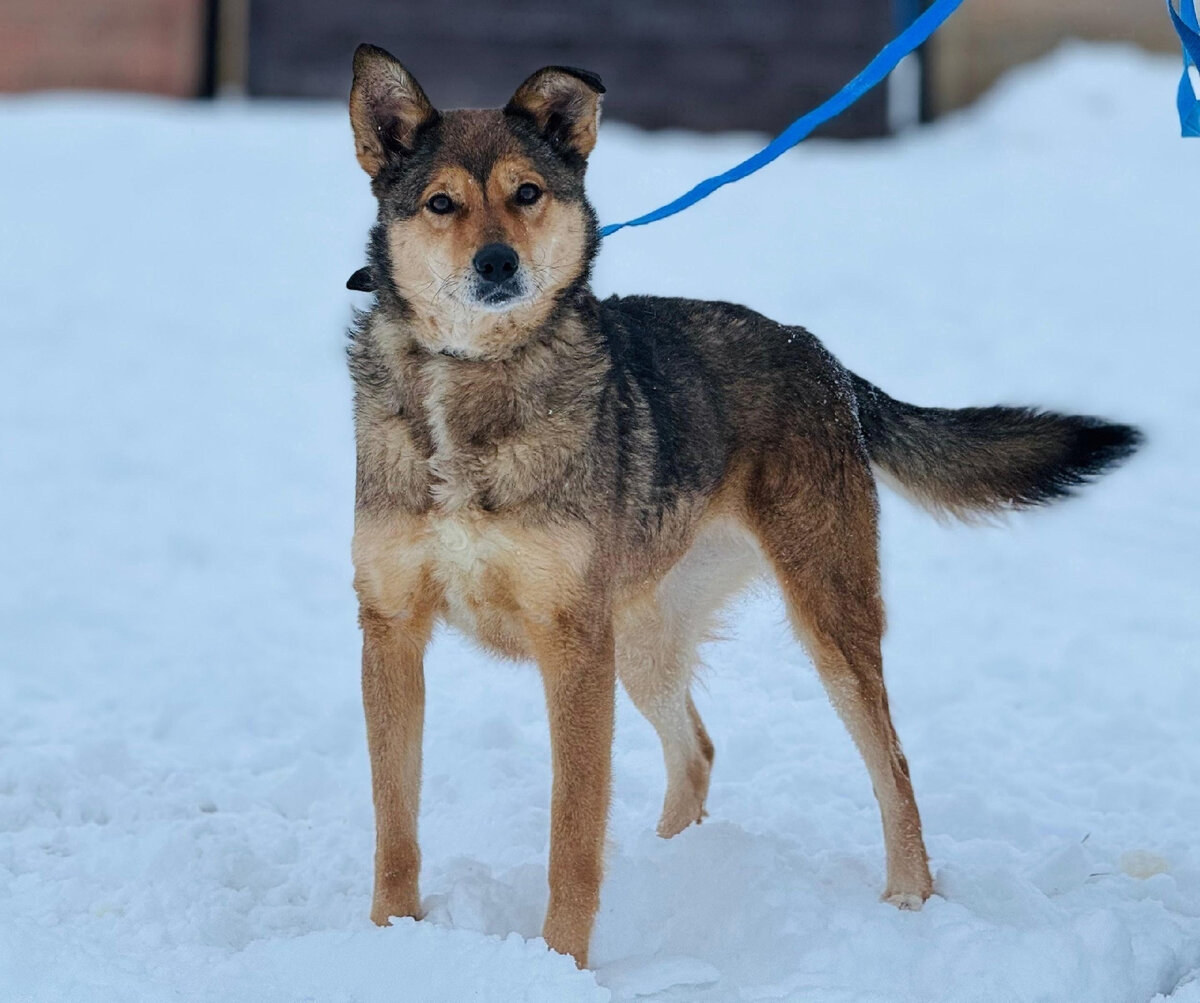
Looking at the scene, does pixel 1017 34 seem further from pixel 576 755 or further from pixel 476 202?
pixel 576 755

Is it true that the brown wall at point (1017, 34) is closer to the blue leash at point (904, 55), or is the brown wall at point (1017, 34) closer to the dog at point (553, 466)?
the blue leash at point (904, 55)

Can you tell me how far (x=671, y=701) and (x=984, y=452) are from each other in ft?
3.90

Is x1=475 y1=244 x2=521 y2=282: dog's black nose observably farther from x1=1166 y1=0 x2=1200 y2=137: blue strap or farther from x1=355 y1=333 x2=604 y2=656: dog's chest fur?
x1=1166 y1=0 x2=1200 y2=137: blue strap

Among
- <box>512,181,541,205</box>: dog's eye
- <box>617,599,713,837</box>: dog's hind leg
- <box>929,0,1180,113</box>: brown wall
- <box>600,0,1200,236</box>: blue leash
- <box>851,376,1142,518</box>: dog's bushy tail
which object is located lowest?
<box>617,599,713,837</box>: dog's hind leg

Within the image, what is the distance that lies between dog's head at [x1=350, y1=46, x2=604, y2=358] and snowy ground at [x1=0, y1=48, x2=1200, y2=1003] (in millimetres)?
962

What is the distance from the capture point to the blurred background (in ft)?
43.1

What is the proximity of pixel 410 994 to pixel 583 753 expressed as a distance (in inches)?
28.8

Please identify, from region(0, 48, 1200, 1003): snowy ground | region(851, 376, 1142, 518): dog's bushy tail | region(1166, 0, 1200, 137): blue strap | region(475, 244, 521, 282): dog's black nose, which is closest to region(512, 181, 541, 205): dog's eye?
region(475, 244, 521, 282): dog's black nose

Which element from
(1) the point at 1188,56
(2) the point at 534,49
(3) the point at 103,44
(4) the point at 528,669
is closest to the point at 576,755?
(4) the point at 528,669

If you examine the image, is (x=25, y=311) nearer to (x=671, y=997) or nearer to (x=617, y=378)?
(x=617, y=378)

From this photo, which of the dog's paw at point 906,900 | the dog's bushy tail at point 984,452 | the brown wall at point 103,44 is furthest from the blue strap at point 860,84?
the brown wall at point 103,44

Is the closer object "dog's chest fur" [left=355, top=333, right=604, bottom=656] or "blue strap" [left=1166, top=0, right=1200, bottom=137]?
"dog's chest fur" [left=355, top=333, right=604, bottom=656]

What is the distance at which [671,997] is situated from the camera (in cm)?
335

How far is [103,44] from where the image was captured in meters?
13.2
